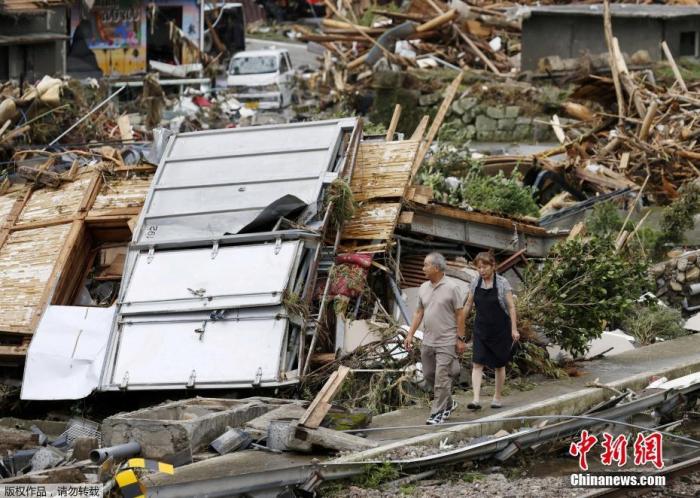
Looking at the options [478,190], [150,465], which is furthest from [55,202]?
[478,190]

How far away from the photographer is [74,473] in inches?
340

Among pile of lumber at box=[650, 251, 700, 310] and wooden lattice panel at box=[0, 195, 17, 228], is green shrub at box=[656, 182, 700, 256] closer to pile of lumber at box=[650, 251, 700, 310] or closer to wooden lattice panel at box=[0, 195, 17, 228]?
pile of lumber at box=[650, 251, 700, 310]

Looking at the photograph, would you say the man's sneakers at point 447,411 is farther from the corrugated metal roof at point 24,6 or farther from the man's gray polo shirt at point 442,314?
the corrugated metal roof at point 24,6

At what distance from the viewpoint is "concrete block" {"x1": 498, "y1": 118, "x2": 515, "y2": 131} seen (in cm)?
2839

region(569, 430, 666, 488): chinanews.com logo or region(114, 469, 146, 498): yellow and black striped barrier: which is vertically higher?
region(114, 469, 146, 498): yellow and black striped barrier

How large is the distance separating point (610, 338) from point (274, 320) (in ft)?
15.6

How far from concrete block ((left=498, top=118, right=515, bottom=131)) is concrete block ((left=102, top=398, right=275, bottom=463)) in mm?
18821

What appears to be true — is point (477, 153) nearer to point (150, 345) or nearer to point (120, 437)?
point (150, 345)

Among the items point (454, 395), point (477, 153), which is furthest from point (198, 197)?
point (477, 153)

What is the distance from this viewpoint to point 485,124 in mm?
28766

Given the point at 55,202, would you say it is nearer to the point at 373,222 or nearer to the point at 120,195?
the point at 120,195

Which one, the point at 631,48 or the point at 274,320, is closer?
the point at 274,320

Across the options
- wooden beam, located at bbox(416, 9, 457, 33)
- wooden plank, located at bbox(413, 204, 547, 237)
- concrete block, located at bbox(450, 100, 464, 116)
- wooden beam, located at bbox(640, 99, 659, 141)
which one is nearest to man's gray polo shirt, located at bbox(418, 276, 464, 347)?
wooden plank, located at bbox(413, 204, 547, 237)

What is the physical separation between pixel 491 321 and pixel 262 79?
24274 mm
